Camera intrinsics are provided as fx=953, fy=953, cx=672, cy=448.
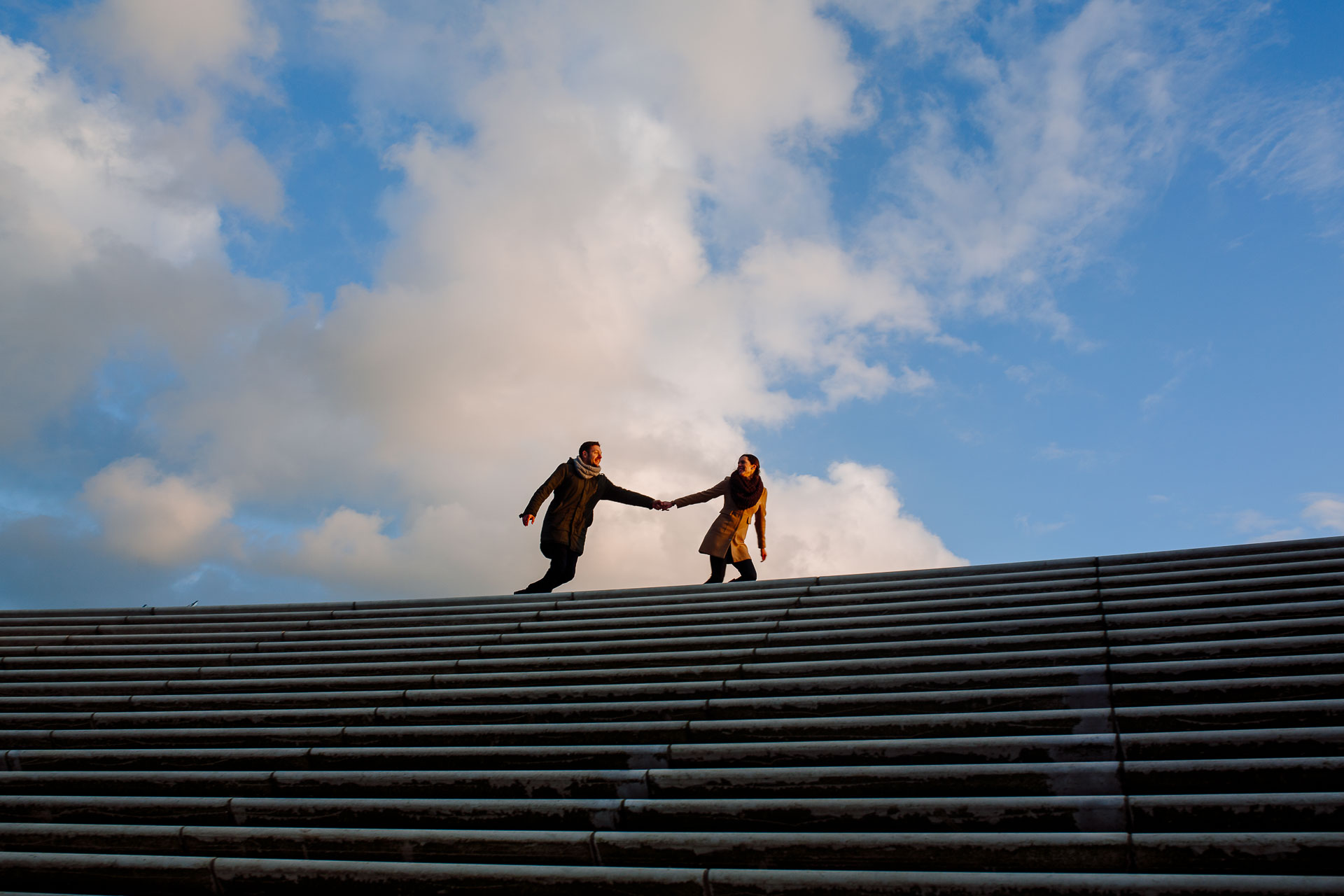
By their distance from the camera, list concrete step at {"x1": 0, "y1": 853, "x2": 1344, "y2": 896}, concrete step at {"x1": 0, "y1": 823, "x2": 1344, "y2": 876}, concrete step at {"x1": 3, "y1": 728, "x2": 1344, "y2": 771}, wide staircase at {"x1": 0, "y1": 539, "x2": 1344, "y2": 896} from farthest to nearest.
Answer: concrete step at {"x1": 3, "y1": 728, "x2": 1344, "y2": 771} < wide staircase at {"x1": 0, "y1": 539, "x2": 1344, "y2": 896} < concrete step at {"x1": 0, "y1": 823, "x2": 1344, "y2": 876} < concrete step at {"x1": 0, "y1": 853, "x2": 1344, "y2": 896}

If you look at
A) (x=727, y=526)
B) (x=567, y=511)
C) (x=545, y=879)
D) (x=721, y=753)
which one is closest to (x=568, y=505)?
(x=567, y=511)

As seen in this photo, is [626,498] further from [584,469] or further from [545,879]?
[545,879]

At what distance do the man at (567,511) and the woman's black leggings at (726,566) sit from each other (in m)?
1.11

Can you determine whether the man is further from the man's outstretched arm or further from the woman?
the woman

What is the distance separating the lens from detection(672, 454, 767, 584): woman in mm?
8062

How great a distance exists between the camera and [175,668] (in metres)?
5.94

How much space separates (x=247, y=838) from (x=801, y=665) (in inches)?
99.7

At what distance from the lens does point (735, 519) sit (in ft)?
26.6

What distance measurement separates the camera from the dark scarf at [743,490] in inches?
316

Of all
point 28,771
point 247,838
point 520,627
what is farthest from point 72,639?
point 247,838

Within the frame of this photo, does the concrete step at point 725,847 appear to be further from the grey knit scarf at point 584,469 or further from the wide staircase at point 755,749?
the grey knit scarf at point 584,469

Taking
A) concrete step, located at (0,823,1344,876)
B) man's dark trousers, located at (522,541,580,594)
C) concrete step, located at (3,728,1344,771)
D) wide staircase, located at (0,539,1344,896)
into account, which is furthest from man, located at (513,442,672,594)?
concrete step, located at (0,823,1344,876)

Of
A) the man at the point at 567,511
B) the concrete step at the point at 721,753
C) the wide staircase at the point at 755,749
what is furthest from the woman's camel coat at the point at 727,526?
the concrete step at the point at 721,753

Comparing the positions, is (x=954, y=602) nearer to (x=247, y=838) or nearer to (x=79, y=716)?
(x=247, y=838)
